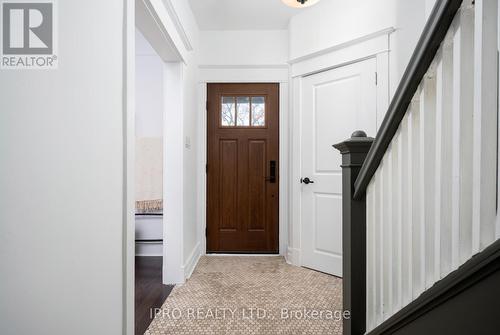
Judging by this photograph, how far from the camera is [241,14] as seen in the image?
10.2 ft

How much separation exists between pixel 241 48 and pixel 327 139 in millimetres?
1594

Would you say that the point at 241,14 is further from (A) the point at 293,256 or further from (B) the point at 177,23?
(A) the point at 293,256

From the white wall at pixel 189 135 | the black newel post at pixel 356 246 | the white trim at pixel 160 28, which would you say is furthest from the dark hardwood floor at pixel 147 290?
the white trim at pixel 160 28

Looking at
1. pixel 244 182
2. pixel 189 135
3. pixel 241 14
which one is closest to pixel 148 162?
pixel 189 135

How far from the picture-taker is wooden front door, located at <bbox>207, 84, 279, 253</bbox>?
3.47 metres

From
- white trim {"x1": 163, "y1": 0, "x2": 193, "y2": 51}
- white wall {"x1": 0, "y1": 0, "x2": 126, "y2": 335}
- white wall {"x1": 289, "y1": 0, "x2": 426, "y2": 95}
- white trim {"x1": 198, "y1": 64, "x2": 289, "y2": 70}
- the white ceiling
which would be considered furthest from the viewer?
white trim {"x1": 198, "y1": 64, "x2": 289, "y2": 70}

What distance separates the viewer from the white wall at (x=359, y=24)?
2.28m

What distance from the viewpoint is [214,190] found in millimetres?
3477

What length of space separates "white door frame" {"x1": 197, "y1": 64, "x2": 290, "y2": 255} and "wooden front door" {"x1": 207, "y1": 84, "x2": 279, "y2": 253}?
0.06 m

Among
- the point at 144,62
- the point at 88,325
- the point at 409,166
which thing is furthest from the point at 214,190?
the point at 409,166

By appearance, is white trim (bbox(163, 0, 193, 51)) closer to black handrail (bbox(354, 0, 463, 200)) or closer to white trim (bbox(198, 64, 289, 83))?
white trim (bbox(198, 64, 289, 83))

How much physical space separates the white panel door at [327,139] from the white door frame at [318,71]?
0.05 metres

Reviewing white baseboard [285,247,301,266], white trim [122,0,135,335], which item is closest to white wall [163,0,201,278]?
white trim [122,0,135,335]

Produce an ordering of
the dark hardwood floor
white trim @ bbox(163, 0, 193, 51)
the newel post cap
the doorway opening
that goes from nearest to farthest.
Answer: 1. the newel post cap
2. the dark hardwood floor
3. white trim @ bbox(163, 0, 193, 51)
4. the doorway opening
